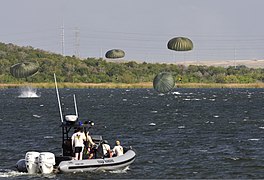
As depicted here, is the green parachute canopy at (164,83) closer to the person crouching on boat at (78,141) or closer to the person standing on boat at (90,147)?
the person standing on boat at (90,147)

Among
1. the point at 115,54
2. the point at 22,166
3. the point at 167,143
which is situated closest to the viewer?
the point at 22,166

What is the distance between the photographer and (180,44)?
111 metres

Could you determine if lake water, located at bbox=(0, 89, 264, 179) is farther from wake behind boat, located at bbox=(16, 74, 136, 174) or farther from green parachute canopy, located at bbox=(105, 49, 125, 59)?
green parachute canopy, located at bbox=(105, 49, 125, 59)

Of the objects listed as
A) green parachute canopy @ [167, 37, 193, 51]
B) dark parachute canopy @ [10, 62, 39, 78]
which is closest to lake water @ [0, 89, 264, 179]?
green parachute canopy @ [167, 37, 193, 51]

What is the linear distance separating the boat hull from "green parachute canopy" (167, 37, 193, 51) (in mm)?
73159

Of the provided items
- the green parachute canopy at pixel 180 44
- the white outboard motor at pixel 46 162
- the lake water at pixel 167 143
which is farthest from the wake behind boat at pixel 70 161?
the green parachute canopy at pixel 180 44

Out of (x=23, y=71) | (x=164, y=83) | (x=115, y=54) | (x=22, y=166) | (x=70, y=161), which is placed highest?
(x=115, y=54)

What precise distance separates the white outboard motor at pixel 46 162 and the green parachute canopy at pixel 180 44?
75.0m

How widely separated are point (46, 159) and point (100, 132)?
919 inches

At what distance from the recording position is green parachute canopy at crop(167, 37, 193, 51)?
4343 inches

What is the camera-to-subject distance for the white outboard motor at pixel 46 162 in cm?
3559

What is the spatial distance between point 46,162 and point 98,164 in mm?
2569

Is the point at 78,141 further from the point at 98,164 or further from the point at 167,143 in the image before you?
the point at 167,143

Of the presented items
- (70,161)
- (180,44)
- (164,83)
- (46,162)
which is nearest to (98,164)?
(70,161)
